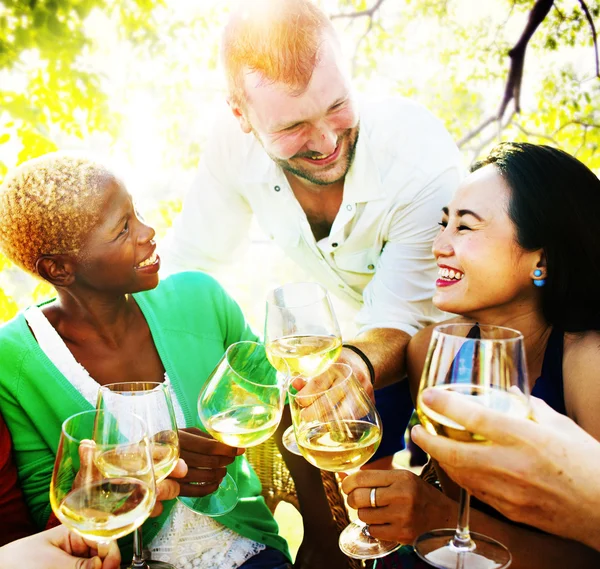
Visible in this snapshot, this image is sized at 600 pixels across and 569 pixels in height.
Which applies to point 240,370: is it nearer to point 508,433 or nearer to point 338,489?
point 338,489

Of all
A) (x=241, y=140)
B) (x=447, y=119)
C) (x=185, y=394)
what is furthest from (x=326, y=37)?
(x=447, y=119)

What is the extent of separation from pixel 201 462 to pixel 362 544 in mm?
542

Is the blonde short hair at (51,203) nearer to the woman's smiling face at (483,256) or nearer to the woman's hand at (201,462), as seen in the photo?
the woman's hand at (201,462)

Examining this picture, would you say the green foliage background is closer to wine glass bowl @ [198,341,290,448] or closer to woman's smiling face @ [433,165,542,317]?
woman's smiling face @ [433,165,542,317]

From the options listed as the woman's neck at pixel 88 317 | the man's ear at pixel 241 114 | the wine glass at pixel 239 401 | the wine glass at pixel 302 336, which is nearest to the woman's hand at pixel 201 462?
the wine glass at pixel 239 401

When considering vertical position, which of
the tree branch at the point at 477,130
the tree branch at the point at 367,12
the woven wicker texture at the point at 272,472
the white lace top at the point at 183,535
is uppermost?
the tree branch at the point at 367,12

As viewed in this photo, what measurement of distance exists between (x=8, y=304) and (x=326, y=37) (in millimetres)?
2604

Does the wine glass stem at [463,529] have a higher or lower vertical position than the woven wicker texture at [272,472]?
higher

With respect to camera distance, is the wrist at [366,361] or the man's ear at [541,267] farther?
the wrist at [366,361]

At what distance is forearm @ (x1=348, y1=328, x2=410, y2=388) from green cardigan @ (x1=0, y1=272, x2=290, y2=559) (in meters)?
0.59

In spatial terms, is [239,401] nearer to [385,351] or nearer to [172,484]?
[172,484]

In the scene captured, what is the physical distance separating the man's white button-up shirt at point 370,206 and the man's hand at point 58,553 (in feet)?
5.51

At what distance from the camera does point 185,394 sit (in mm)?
2352

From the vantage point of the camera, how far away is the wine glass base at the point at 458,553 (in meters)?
1.43
